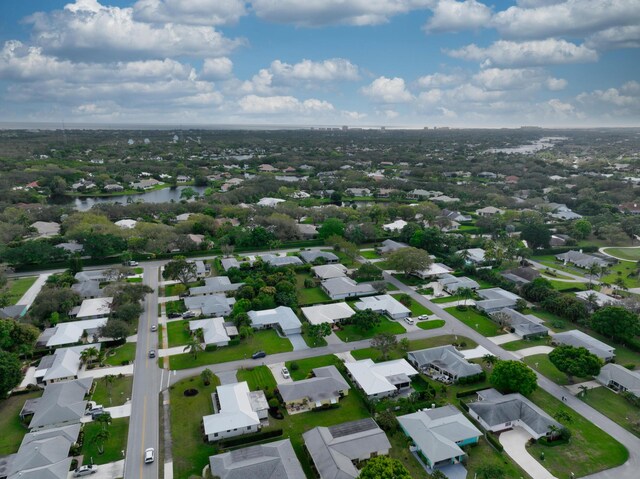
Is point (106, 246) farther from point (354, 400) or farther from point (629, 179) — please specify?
point (629, 179)

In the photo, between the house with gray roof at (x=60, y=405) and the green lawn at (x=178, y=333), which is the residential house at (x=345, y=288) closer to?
the green lawn at (x=178, y=333)

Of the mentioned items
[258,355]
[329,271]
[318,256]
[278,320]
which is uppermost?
[318,256]

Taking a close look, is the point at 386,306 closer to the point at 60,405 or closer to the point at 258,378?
the point at 258,378

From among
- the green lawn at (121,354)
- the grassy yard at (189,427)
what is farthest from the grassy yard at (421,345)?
A: the green lawn at (121,354)

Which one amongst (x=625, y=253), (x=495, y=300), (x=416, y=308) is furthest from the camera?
(x=625, y=253)

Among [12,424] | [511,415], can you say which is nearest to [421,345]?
[511,415]

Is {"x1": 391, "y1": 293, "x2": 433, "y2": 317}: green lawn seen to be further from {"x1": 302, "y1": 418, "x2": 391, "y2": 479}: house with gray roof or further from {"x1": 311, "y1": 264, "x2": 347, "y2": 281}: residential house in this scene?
{"x1": 302, "y1": 418, "x2": 391, "y2": 479}: house with gray roof
